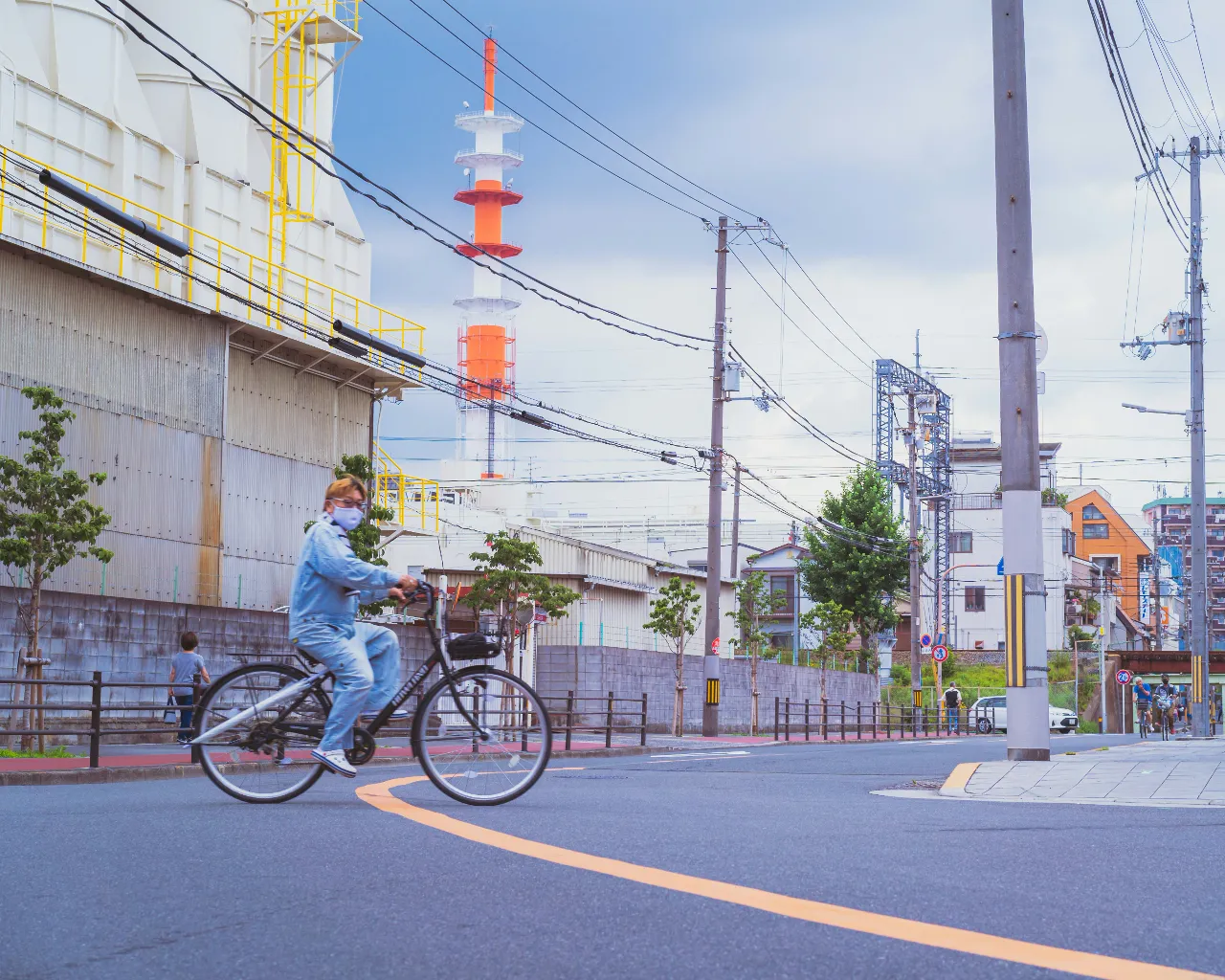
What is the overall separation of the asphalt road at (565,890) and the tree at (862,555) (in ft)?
164

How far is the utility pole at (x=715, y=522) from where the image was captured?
32.8 metres


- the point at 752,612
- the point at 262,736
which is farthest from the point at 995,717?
the point at 262,736

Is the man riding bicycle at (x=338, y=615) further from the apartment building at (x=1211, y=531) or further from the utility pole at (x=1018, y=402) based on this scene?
the apartment building at (x=1211, y=531)

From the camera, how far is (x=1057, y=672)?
6956 centimetres

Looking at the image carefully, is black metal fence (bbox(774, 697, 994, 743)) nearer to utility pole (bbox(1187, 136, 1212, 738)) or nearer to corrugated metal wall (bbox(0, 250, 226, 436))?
utility pole (bbox(1187, 136, 1212, 738))

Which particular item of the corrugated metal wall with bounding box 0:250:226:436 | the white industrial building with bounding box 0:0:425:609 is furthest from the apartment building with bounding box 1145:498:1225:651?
the corrugated metal wall with bounding box 0:250:226:436

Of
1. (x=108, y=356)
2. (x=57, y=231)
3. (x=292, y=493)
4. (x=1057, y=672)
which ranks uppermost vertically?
(x=57, y=231)

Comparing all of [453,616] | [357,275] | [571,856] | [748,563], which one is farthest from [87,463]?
[748,563]

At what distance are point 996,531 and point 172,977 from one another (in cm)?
8107

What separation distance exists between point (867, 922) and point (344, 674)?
4130mm

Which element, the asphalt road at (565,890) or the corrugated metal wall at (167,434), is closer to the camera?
the asphalt road at (565,890)

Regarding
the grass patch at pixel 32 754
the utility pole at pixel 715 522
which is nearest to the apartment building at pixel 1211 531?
the utility pole at pixel 715 522

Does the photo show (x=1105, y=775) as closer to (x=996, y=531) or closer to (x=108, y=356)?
(x=108, y=356)

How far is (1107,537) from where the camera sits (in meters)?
97.5
